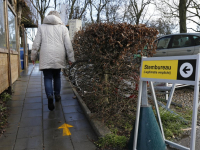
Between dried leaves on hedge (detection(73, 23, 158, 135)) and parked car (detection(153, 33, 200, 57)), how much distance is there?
19.4 feet

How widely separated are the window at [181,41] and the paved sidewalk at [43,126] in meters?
6.85

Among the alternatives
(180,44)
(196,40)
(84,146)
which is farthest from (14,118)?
(180,44)

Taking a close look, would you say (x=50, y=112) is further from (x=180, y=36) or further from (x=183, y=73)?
(x=180, y=36)

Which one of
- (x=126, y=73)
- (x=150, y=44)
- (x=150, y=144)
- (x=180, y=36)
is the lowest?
(x=150, y=144)

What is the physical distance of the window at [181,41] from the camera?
29.9ft

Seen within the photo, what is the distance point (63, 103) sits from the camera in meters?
4.34

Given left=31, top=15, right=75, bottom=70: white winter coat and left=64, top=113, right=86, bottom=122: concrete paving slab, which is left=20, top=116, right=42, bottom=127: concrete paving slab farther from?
left=31, top=15, right=75, bottom=70: white winter coat

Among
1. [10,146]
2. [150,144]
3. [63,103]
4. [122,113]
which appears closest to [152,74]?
[150,144]

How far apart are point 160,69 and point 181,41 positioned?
8.22m

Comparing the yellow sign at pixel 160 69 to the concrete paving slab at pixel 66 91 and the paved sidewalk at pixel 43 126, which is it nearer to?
the paved sidewalk at pixel 43 126

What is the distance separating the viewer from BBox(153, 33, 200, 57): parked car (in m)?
8.82

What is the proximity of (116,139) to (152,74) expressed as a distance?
1.02 metres

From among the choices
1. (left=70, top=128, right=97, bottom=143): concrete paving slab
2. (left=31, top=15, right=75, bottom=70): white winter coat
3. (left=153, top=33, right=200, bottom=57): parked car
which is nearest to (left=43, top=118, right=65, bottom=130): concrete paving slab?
(left=70, top=128, right=97, bottom=143): concrete paving slab

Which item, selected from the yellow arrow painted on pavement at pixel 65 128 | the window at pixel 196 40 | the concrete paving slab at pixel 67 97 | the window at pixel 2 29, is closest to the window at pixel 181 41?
the window at pixel 196 40
